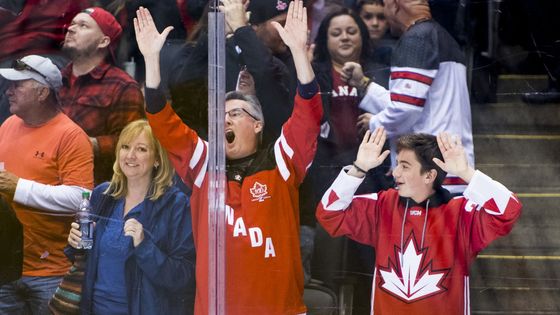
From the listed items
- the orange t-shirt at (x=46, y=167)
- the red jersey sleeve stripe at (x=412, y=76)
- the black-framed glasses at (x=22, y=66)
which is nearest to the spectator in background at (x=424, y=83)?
the red jersey sleeve stripe at (x=412, y=76)

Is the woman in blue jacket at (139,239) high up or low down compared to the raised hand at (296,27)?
down

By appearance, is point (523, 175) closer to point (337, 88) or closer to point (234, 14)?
point (337, 88)

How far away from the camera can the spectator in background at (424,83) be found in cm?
426

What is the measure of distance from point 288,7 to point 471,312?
1.39 m

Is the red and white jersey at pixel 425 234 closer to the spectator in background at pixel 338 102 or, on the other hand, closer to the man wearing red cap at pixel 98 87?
the spectator in background at pixel 338 102

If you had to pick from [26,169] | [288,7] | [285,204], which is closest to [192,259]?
[285,204]

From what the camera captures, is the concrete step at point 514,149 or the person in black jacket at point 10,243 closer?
the concrete step at point 514,149

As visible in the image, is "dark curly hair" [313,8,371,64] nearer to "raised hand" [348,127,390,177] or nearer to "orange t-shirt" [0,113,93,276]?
"raised hand" [348,127,390,177]

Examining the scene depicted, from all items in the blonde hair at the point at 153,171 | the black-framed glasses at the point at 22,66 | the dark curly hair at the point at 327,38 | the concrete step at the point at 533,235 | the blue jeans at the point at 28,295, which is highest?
the dark curly hair at the point at 327,38

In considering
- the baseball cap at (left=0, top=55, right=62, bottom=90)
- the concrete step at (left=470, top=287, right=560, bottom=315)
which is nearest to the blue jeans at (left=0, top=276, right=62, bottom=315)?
the baseball cap at (left=0, top=55, right=62, bottom=90)

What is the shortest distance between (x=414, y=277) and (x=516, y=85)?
2.75 ft

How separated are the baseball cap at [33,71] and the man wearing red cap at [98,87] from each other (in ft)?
0.16

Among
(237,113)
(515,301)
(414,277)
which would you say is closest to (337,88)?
(237,113)

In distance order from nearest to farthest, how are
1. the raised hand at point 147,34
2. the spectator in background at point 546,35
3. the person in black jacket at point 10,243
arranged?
1. the spectator in background at point 546,35
2. the raised hand at point 147,34
3. the person in black jacket at point 10,243
